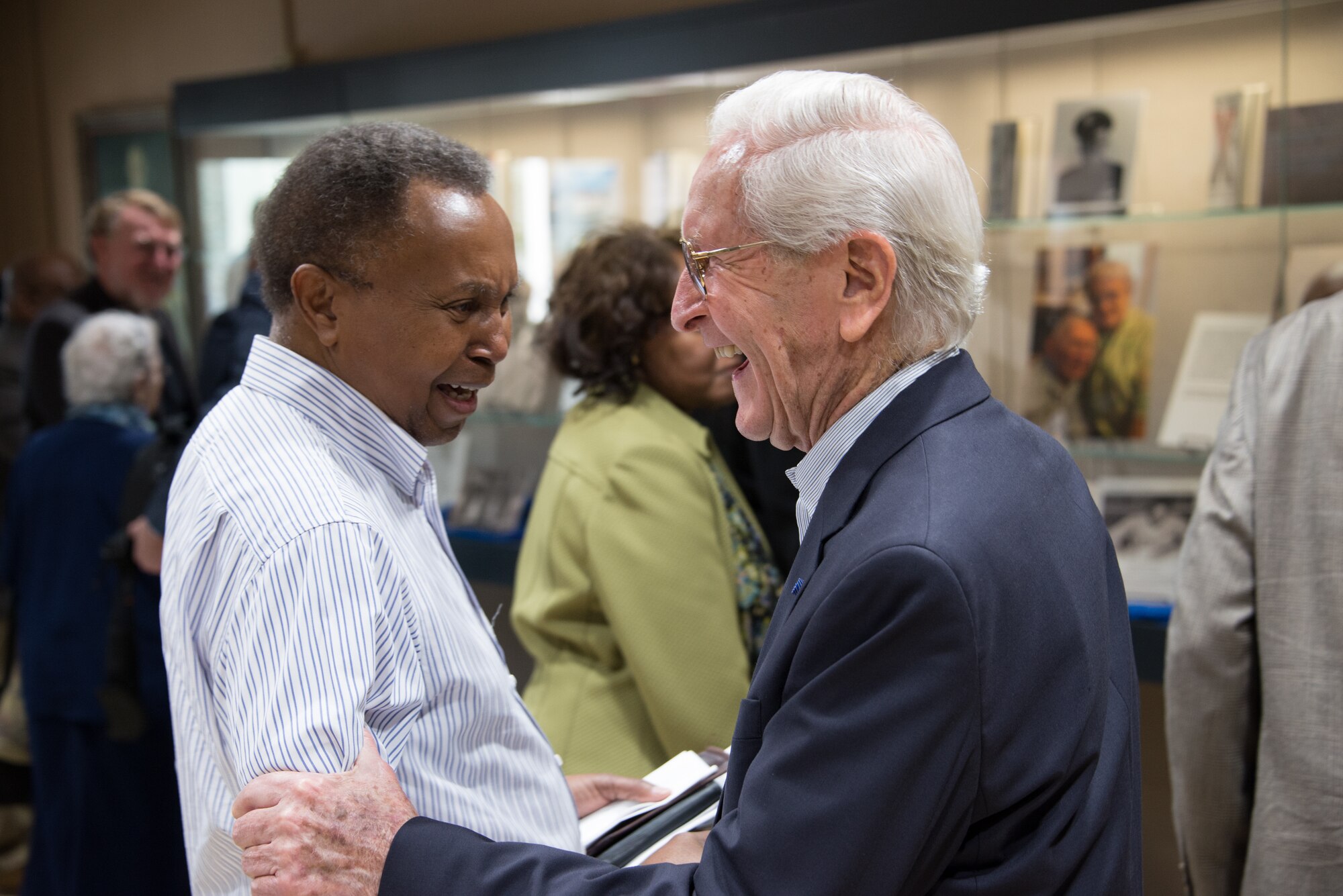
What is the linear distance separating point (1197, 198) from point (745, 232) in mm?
2212

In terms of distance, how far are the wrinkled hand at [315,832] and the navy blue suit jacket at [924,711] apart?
1.2 inches

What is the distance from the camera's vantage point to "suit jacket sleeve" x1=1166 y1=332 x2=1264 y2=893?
78.0 inches

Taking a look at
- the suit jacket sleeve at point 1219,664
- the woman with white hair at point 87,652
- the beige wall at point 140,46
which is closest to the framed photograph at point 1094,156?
the suit jacket sleeve at point 1219,664

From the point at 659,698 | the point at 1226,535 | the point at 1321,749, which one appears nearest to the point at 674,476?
the point at 659,698

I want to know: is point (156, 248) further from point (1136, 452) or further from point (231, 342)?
point (1136, 452)

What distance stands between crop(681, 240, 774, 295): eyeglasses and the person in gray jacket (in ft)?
3.85

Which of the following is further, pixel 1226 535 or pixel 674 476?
pixel 674 476

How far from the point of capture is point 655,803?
5.45 ft

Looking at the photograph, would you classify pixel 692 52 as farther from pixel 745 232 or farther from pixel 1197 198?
pixel 745 232

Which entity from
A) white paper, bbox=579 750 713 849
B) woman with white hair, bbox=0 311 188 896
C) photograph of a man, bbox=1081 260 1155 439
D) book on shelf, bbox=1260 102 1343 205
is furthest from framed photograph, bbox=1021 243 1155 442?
woman with white hair, bbox=0 311 188 896

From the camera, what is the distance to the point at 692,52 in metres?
3.39

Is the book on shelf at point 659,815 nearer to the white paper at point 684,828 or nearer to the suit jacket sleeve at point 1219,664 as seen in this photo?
the white paper at point 684,828

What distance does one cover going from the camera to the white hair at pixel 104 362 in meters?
3.48

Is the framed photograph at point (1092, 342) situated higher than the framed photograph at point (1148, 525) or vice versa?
the framed photograph at point (1092, 342)
